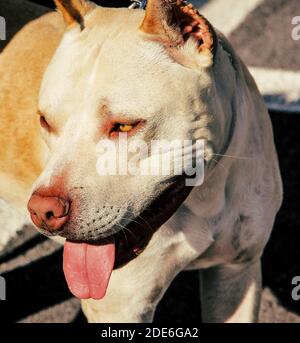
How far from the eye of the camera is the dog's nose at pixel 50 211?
108 inches

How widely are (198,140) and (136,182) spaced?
0.29 meters

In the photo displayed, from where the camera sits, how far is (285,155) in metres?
5.48

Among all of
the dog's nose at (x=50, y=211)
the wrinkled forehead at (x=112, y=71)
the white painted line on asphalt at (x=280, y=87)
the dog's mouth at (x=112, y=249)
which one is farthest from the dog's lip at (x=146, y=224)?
the white painted line on asphalt at (x=280, y=87)

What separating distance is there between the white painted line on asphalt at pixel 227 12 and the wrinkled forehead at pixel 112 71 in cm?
372

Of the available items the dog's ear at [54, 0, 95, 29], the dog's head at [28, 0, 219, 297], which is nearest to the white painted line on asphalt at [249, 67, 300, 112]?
the dog's ear at [54, 0, 95, 29]

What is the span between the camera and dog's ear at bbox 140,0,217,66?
110 inches

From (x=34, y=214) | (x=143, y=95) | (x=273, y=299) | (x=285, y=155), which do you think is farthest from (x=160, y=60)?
(x=285, y=155)

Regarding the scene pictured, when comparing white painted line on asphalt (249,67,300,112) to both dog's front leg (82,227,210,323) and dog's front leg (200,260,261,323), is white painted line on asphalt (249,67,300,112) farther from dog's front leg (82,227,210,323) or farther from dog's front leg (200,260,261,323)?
dog's front leg (82,227,210,323)

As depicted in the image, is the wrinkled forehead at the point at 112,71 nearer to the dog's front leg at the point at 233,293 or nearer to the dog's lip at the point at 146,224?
the dog's lip at the point at 146,224

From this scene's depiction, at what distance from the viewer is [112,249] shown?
9.99 feet

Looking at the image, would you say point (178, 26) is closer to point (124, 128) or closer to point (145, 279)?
point (124, 128)

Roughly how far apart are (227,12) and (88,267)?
4195mm

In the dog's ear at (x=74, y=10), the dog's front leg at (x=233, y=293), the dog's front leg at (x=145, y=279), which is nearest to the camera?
the dog's ear at (x=74, y=10)

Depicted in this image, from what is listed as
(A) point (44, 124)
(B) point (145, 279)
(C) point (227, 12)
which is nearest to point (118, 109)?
(A) point (44, 124)
